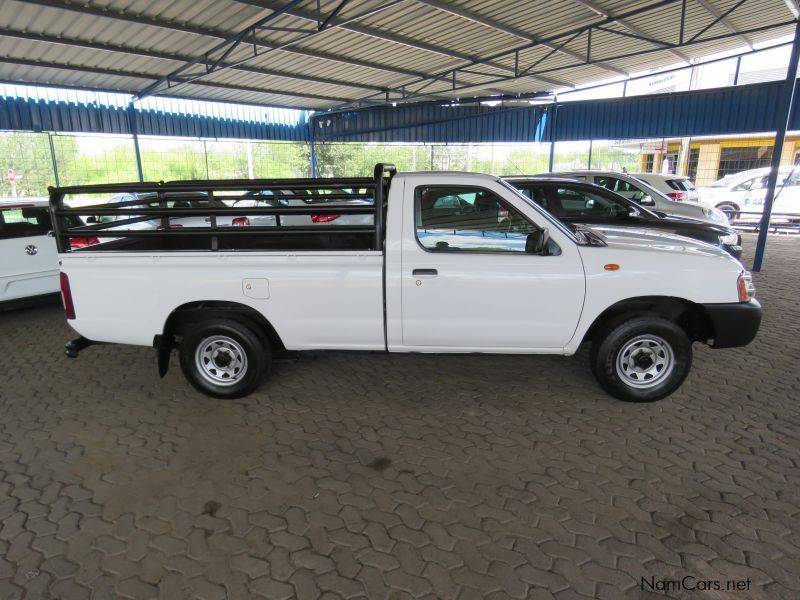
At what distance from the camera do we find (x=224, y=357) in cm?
456

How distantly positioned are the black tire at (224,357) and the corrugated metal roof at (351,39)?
827 cm

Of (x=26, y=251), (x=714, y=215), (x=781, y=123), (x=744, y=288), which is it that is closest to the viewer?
(x=744, y=288)

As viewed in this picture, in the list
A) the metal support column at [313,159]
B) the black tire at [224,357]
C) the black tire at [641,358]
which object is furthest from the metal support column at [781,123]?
the metal support column at [313,159]

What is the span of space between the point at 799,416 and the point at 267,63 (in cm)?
1506

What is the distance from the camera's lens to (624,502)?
316 centimetres

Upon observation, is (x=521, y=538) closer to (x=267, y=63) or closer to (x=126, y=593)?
(x=126, y=593)

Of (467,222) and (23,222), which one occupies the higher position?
(467,222)

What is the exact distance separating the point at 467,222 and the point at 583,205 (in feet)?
13.6

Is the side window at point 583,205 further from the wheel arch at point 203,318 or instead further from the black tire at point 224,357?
the black tire at point 224,357

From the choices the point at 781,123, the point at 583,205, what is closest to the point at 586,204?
the point at 583,205

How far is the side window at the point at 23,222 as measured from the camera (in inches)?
253

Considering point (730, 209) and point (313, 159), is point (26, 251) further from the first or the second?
point (730, 209)

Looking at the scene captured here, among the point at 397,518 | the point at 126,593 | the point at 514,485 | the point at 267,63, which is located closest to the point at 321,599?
the point at 397,518

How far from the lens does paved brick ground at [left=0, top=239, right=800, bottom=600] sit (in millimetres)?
2635
